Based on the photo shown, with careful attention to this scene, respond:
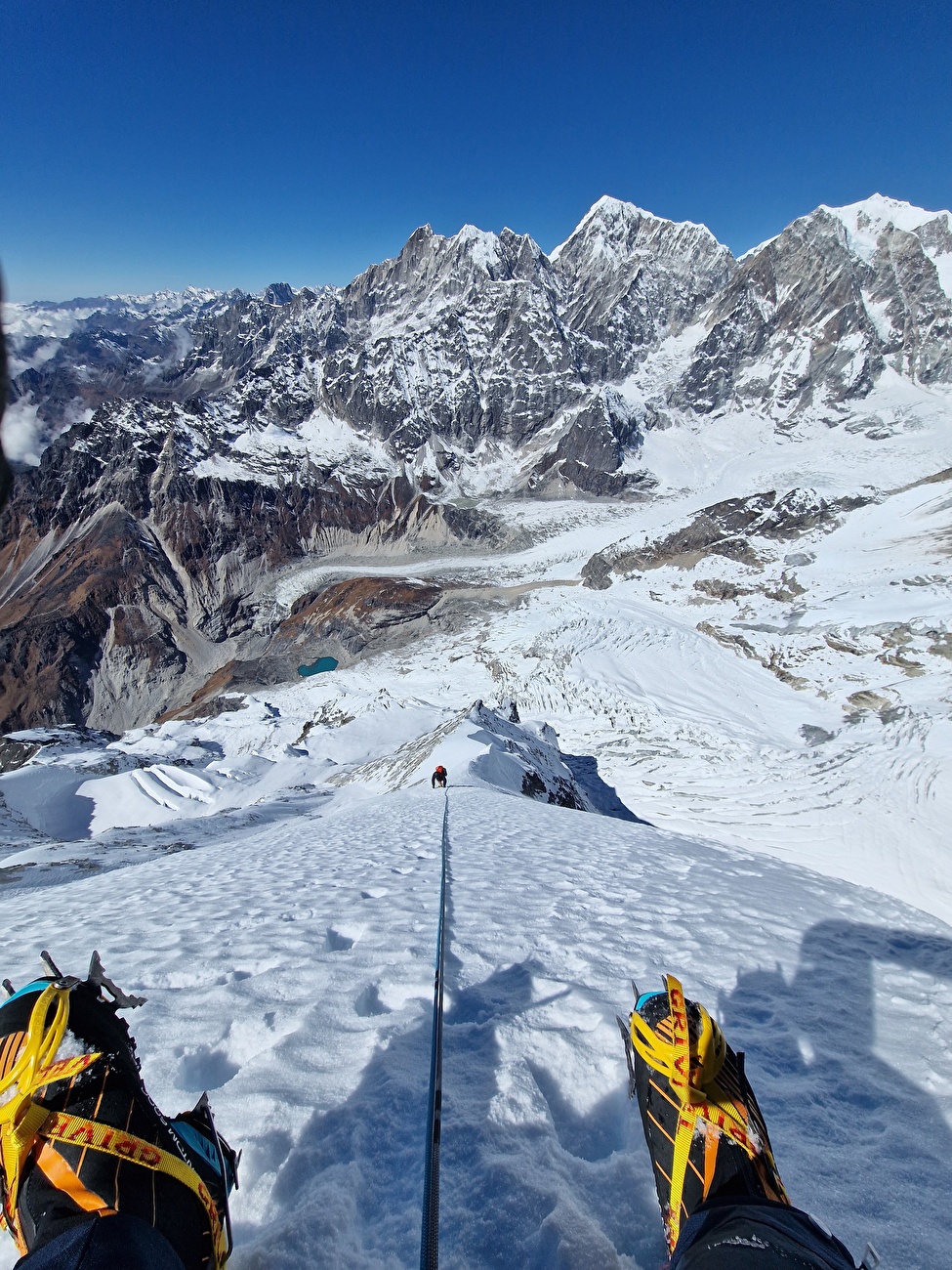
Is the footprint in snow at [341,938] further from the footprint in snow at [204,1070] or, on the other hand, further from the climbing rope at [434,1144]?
the footprint in snow at [204,1070]

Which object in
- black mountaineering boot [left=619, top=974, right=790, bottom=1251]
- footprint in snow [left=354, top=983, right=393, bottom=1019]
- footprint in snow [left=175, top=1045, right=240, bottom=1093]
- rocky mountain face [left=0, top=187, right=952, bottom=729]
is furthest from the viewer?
rocky mountain face [left=0, top=187, right=952, bottom=729]

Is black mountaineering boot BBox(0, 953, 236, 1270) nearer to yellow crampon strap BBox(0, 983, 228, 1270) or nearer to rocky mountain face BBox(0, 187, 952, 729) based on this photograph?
yellow crampon strap BBox(0, 983, 228, 1270)

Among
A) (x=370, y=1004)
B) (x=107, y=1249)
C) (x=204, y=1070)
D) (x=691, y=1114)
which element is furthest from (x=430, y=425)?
(x=107, y=1249)

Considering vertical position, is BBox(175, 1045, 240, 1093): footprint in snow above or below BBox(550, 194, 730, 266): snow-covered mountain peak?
below

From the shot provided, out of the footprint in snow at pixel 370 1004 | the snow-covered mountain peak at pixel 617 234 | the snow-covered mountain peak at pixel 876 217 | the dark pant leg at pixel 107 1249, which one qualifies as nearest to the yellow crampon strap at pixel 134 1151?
the dark pant leg at pixel 107 1249

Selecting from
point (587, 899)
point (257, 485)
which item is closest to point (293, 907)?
point (587, 899)

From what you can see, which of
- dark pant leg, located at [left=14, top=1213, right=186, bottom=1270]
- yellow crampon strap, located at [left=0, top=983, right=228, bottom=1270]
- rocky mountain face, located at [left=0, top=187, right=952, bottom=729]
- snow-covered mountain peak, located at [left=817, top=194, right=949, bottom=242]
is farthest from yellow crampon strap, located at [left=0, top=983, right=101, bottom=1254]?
snow-covered mountain peak, located at [left=817, top=194, right=949, bottom=242]
